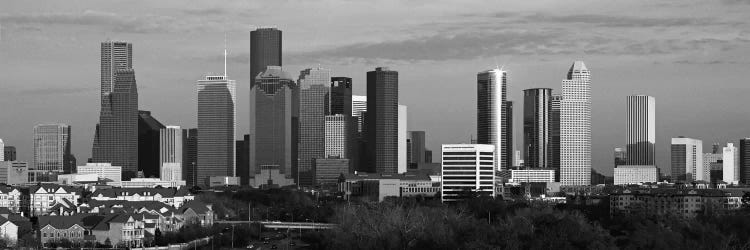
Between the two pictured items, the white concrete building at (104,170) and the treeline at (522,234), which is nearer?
the treeline at (522,234)

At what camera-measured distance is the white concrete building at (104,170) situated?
191000 mm

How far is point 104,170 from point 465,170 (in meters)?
77.2

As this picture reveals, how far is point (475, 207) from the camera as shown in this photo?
105 metres

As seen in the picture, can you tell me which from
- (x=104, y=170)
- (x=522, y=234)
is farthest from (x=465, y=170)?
(x=104, y=170)

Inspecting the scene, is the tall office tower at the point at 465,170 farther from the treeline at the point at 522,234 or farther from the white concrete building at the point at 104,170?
the white concrete building at the point at 104,170

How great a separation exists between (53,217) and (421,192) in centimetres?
8169

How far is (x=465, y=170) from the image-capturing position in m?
131

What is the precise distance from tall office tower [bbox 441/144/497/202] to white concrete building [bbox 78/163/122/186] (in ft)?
Answer: 239

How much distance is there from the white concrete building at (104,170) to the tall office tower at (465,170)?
7277cm

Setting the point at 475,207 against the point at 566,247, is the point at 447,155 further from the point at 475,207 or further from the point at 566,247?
the point at 566,247

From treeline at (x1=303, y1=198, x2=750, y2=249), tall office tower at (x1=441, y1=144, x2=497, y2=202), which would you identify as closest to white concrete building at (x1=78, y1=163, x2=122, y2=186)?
tall office tower at (x1=441, y1=144, x2=497, y2=202)

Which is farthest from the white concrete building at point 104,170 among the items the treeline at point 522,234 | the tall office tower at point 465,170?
the treeline at point 522,234

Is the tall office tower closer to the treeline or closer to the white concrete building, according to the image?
the treeline

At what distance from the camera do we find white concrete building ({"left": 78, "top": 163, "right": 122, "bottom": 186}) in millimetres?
191000
